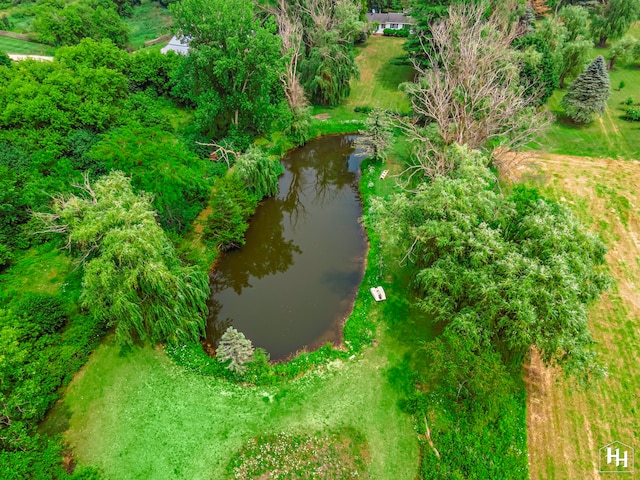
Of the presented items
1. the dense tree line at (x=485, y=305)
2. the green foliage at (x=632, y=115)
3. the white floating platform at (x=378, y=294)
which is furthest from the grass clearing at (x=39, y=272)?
the green foliage at (x=632, y=115)

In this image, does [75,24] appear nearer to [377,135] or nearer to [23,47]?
[23,47]

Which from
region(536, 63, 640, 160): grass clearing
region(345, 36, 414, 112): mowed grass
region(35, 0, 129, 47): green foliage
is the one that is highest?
region(35, 0, 129, 47): green foliage

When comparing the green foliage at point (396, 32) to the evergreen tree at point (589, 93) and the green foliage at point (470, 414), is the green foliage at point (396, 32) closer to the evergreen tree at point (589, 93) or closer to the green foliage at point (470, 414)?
the evergreen tree at point (589, 93)

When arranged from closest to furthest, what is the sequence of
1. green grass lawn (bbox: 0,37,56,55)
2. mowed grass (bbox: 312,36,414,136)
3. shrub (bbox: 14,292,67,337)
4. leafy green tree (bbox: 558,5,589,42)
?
shrub (bbox: 14,292,67,337) → mowed grass (bbox: 312,36,414,136) → leafy green tree (bbox: 558,5,589,42) → green grass lawn (bbox: 0,37,56,55)

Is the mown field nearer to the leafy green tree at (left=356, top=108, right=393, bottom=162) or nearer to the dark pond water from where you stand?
the dark pond water

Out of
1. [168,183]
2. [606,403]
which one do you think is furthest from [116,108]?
[606,403]

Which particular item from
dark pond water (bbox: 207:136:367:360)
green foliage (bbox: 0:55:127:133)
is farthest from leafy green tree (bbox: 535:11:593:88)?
green foliage (bbox: 0:55:127:133)

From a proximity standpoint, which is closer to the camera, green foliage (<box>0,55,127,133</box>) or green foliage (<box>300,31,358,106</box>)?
green foliage (<box>0,55,127,133</box>)

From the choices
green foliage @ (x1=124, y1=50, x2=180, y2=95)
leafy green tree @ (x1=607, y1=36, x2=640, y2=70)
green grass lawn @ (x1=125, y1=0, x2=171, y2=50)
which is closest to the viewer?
green foliage @ (x1=124, y1=50, x2=180, y2=95)
